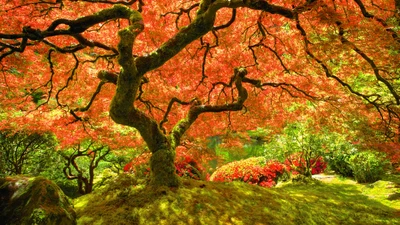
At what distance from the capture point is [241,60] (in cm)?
706

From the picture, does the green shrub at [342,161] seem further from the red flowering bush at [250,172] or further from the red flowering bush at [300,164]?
the red flowering bush at [250,172]

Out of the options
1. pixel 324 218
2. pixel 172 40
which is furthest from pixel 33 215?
pixel 324 218

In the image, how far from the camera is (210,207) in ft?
12.3

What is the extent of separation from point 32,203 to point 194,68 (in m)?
4.76

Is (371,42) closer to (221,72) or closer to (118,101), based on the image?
(221,72)

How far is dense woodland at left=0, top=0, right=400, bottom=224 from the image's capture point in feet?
11.8

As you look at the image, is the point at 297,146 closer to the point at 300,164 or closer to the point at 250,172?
the point at 300,164

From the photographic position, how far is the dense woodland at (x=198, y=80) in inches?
142

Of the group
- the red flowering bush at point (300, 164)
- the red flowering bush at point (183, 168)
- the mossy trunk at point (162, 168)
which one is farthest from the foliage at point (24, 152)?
the red flowering bush at point (300, 164)

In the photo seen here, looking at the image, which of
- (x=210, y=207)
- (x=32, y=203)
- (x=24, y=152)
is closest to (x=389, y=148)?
(x=210, y=207)

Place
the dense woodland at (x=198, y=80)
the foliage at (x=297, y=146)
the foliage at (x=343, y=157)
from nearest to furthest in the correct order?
the dense woodland at (x=198, y=80), the foliage at (x=297, y=146), the foliage at (x=343, y=157)

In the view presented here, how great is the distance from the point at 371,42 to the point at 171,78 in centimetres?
444

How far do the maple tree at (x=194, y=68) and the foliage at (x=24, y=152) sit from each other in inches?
46.4

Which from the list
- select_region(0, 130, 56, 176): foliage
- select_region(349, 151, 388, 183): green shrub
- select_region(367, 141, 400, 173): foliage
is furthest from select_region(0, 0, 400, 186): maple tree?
select_region(349, 151, 388, 183): green shrub
